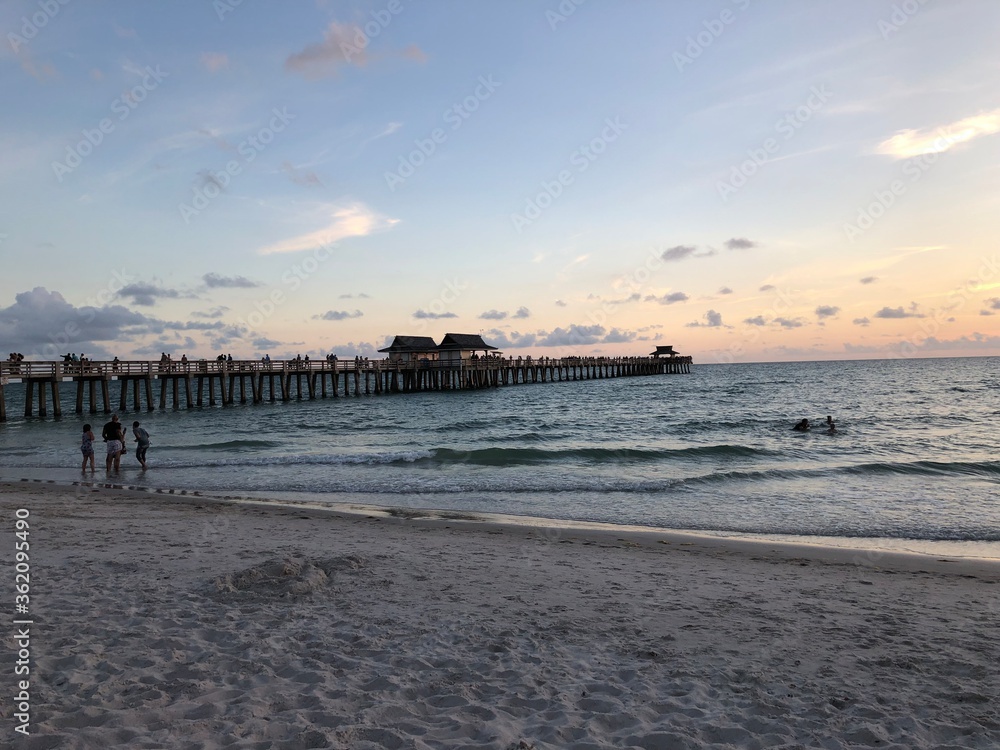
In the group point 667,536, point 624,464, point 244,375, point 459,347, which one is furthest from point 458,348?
point 667,536

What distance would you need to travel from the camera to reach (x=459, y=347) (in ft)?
195

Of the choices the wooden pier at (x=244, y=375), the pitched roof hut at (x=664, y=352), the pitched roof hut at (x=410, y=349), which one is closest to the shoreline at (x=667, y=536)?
the wooden pier at (x=244, y=375)

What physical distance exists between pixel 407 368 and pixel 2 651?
174 feet

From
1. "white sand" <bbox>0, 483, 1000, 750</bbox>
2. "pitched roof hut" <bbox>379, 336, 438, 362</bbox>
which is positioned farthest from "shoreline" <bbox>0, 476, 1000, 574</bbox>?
"pitched roof hut" <bbox>379, 336, 438, 362</bbox>

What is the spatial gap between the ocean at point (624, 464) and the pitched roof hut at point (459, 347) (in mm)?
22183

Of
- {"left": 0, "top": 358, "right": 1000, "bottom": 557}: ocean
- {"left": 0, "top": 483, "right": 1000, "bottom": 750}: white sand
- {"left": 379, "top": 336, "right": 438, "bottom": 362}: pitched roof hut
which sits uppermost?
{"left": 379, "top": 336, "right": 438, "bottom": 362}: pitched roof hut

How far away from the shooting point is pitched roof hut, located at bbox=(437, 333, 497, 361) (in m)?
59.6

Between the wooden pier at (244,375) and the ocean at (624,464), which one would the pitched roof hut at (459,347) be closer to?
the wooden pier at (244,375)

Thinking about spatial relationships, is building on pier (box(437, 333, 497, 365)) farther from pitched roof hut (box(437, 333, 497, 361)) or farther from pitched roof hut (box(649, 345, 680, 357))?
pitched roof hut (box(649, 345, 680, 357))

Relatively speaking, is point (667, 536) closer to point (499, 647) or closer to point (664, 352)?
point (499, 647)

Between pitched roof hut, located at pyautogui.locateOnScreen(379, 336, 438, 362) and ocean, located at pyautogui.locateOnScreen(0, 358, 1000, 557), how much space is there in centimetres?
2118

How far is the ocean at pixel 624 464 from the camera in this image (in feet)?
37.3

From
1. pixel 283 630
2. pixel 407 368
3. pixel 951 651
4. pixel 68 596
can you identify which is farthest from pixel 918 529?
pixel 407 368

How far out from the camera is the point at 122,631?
4.98m
